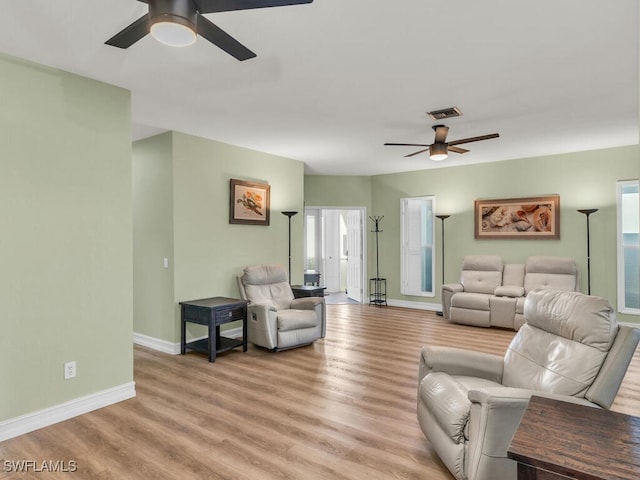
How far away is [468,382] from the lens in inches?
93.1

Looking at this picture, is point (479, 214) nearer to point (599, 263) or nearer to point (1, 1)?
point (599, 263)

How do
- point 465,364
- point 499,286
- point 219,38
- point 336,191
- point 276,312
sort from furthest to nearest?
point 336,191 < point 499,286 < point 276,312 < point 465,364 < point 219,38

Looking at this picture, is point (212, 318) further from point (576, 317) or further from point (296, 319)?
point (576, 317)

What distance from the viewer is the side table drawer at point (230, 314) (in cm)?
420

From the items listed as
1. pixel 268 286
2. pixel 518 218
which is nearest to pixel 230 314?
pixel 268 286

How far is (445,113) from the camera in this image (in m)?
3.92

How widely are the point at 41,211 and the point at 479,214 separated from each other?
20.3ft

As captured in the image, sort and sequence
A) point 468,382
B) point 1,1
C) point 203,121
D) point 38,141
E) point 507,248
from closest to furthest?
point 1,1 → point 468,382 → point 38,141 → point 203,121 → point 507,248

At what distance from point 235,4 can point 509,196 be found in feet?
19.5

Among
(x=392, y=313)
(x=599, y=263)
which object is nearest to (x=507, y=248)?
(x=599, y=263)

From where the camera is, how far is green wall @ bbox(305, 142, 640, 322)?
5.67 metres

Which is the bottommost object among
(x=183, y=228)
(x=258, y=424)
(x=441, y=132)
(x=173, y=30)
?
(x=258, y=424)

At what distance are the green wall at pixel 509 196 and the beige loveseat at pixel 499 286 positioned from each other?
0.31m

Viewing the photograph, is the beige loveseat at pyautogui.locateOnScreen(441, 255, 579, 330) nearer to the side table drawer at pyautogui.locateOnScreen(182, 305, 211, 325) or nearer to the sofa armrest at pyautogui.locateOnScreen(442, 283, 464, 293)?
the sofa armrest at pyautogui.locateOnScreen(442, 283, 464, 293)
